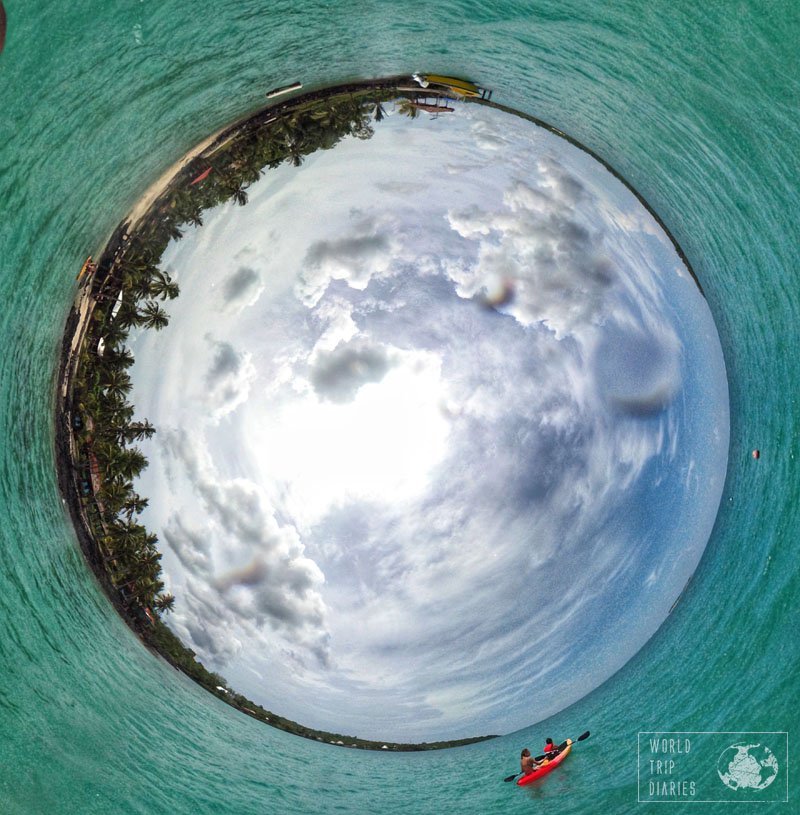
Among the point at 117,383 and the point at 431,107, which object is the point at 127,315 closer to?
the point at 117,383

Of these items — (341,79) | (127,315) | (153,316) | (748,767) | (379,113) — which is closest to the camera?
(153,316)

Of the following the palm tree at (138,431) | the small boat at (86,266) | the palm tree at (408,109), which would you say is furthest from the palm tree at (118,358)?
the palm tree at (408,109)

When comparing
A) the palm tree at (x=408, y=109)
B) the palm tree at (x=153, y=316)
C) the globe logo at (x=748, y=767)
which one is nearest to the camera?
the palm tree at (x=153, y=316)

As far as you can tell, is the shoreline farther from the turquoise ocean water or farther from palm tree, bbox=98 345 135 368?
palm tree, bbox=98 345 135 368

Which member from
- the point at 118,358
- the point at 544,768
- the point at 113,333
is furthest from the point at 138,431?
the point at 544,768

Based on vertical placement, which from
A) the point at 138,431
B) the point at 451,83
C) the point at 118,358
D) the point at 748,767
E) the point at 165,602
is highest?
the point at 451,83

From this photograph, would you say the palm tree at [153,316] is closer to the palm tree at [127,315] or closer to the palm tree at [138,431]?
the palm tree at [127,315]
